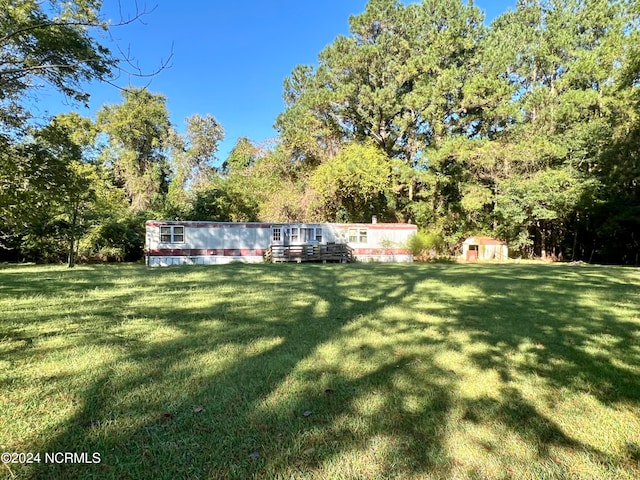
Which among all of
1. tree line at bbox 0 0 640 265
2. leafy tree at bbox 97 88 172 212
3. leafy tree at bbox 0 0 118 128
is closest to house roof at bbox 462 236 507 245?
tree line at bbox 0 0 640 265

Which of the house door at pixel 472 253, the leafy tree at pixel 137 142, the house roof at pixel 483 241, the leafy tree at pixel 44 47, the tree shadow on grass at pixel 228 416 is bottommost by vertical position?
the tree shadow on grass at pixel 228 416

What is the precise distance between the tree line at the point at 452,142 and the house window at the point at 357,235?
3342 mm

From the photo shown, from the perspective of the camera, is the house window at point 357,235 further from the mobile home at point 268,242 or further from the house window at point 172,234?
the house window at point 172,234

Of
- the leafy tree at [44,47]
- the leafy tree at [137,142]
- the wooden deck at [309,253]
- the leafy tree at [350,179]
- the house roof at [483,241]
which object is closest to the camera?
the leafy tree at [44,47]

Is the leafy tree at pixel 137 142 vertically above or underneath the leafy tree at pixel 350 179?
above

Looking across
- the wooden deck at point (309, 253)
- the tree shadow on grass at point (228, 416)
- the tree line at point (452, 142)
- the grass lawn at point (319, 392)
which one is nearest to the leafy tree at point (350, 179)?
the tree line at point (452, 142)

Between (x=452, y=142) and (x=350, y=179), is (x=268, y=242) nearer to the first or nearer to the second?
(x=350, y=179)

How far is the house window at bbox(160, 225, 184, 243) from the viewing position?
1820cm

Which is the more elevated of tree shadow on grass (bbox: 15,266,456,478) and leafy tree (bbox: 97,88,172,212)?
leafy tree (bbox: 97,88,172,212)

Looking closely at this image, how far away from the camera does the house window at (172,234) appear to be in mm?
18203

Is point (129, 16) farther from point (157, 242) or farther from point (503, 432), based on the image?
point (157, 242)

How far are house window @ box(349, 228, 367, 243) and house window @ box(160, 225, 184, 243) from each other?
8.68 meters

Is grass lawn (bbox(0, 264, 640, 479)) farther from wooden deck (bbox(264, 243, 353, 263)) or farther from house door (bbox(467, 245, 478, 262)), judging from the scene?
house door (bbox(467, 245, 478, 262))

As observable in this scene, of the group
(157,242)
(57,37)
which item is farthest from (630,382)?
(157,242)
